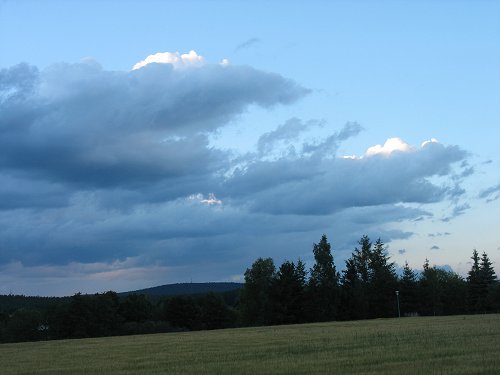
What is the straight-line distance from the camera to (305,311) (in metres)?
101

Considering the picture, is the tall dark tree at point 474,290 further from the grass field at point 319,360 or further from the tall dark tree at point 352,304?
the grass field at point 319,360

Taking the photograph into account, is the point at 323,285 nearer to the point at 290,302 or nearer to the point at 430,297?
the point at 290,302

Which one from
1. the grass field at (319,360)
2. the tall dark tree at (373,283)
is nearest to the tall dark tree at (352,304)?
the tall dark tree at (373,283)

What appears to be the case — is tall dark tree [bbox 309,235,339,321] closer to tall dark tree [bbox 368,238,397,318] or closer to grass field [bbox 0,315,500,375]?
tall dark tree [bbox 368,238,397,318]

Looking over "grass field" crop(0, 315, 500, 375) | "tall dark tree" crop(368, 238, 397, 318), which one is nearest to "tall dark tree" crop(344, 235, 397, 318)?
"tall dark tree" crop(368, 238, 397, 318)

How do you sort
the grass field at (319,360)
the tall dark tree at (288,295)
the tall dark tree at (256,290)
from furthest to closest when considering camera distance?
the tall dark tree at (256,290) < the tall dark tree at (288,295) < the grass field at (319,360)

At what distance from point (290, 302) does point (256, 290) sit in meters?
15.6

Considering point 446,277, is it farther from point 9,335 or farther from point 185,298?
point 9,335

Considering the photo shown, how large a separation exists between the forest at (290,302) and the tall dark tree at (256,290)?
19 centimetres

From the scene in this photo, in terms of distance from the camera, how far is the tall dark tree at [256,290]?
112 m

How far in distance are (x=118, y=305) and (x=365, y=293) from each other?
54.7 m

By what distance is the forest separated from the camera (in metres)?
103

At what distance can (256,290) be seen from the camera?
380ft

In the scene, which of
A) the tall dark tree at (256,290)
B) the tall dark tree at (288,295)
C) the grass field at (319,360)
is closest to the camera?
the grass field at (319,360)
